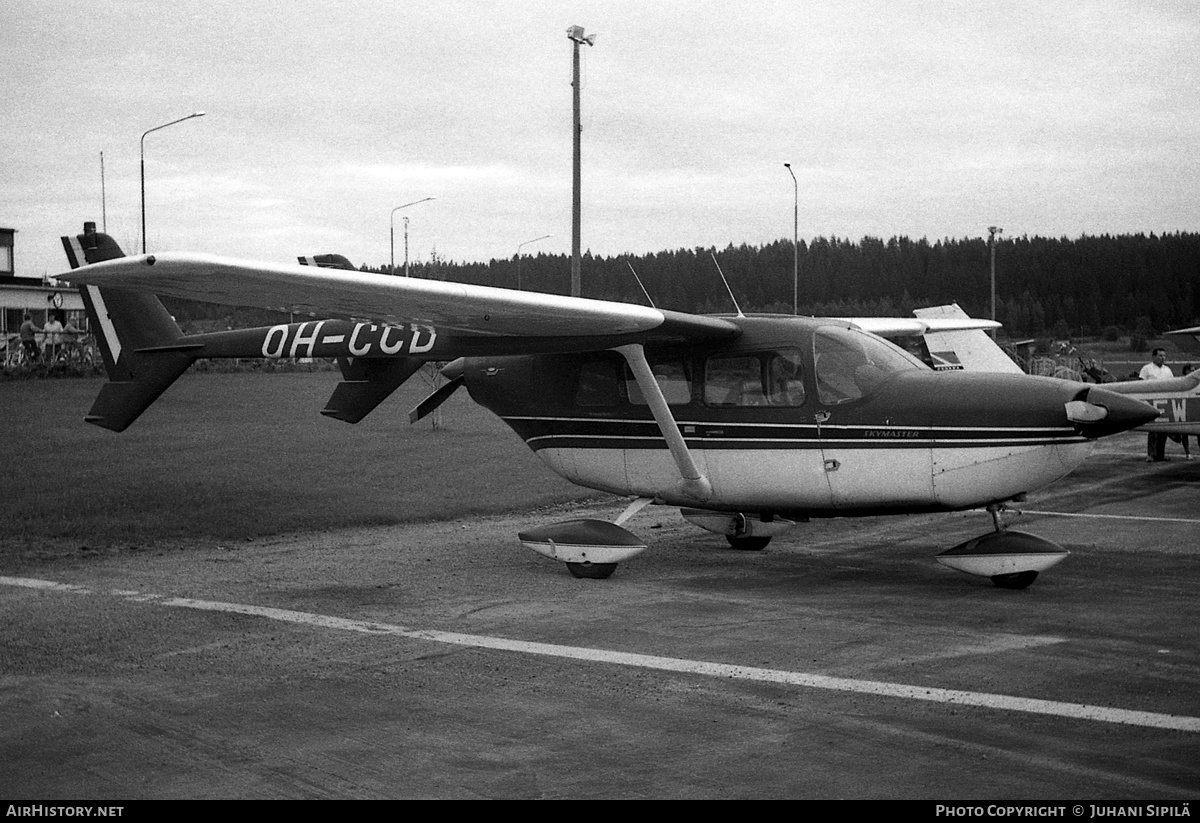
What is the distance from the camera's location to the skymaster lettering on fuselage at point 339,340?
35.7 feet

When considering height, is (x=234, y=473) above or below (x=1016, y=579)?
above

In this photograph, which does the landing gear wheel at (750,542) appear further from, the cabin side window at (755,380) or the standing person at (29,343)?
the standing person at (29,343)

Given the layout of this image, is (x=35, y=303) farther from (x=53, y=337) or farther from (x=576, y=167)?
(x=576, y=167)

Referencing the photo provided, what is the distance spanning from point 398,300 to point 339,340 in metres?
2.97

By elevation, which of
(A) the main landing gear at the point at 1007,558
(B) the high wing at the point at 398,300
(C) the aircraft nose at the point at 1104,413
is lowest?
(A) the main landing gear at the point at 1007,558

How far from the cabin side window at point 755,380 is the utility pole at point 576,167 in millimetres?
8337

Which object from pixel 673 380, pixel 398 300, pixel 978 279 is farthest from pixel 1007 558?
pixel 978 279

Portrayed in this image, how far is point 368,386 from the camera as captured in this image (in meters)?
11.7

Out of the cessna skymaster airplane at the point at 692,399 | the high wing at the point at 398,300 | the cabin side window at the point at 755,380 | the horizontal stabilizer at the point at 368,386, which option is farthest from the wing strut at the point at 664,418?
the horizontal stabilizer at the point at 368,386

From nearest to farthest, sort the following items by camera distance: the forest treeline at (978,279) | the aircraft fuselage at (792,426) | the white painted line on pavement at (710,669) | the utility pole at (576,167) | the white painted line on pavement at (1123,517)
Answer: the white painted line on pavement at (710,669) < the aircraft fuselage at (792,426) < the white painted line on pavement at (1123,517) < the utility pole at (576,167) < the forest treeline at (978,279)

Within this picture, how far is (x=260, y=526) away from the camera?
1267cm

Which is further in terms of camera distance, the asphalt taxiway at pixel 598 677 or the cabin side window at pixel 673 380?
the cabin side window at pixel 673 380
